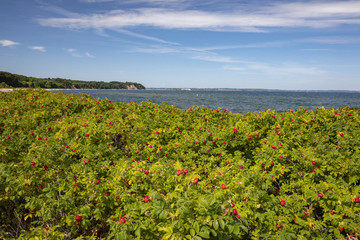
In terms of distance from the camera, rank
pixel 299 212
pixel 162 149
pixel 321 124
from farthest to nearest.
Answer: pixel 321 124, pixel 162 149, pixel 299 212

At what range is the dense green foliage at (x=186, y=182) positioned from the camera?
261 cm

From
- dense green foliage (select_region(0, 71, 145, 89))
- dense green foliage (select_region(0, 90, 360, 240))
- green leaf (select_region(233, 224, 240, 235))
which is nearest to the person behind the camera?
green leaf (select_region(233, 224, 240, 235))

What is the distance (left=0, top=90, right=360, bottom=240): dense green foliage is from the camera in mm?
2609

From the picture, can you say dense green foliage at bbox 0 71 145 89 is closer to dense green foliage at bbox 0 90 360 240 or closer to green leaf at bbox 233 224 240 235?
dense green foliage at bbox 0 90 360 240

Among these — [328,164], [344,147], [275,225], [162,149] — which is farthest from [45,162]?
[344,147]

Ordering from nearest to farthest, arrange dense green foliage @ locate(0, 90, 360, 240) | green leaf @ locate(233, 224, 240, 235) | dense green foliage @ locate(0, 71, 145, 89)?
green leaf @ locate(233, 224, 240, 235) < dense green foliage @ locate(0, 90, 360, 240) < dense green foliage @ locate(0, 71, 145, 89)

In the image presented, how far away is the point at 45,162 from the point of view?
4.41 m

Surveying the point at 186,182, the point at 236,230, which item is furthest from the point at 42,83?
the point at 236,230

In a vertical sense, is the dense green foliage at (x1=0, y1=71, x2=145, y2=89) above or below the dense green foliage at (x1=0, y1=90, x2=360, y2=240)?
above

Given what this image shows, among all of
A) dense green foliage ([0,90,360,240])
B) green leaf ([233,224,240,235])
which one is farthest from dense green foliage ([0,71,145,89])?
green leaf ([233,224,240,235])

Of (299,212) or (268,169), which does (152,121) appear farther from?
(299,212)

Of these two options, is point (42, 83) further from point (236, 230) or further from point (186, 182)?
point (236, 230)

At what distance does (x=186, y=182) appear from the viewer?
3.03 metres

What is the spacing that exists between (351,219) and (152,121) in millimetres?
5512
